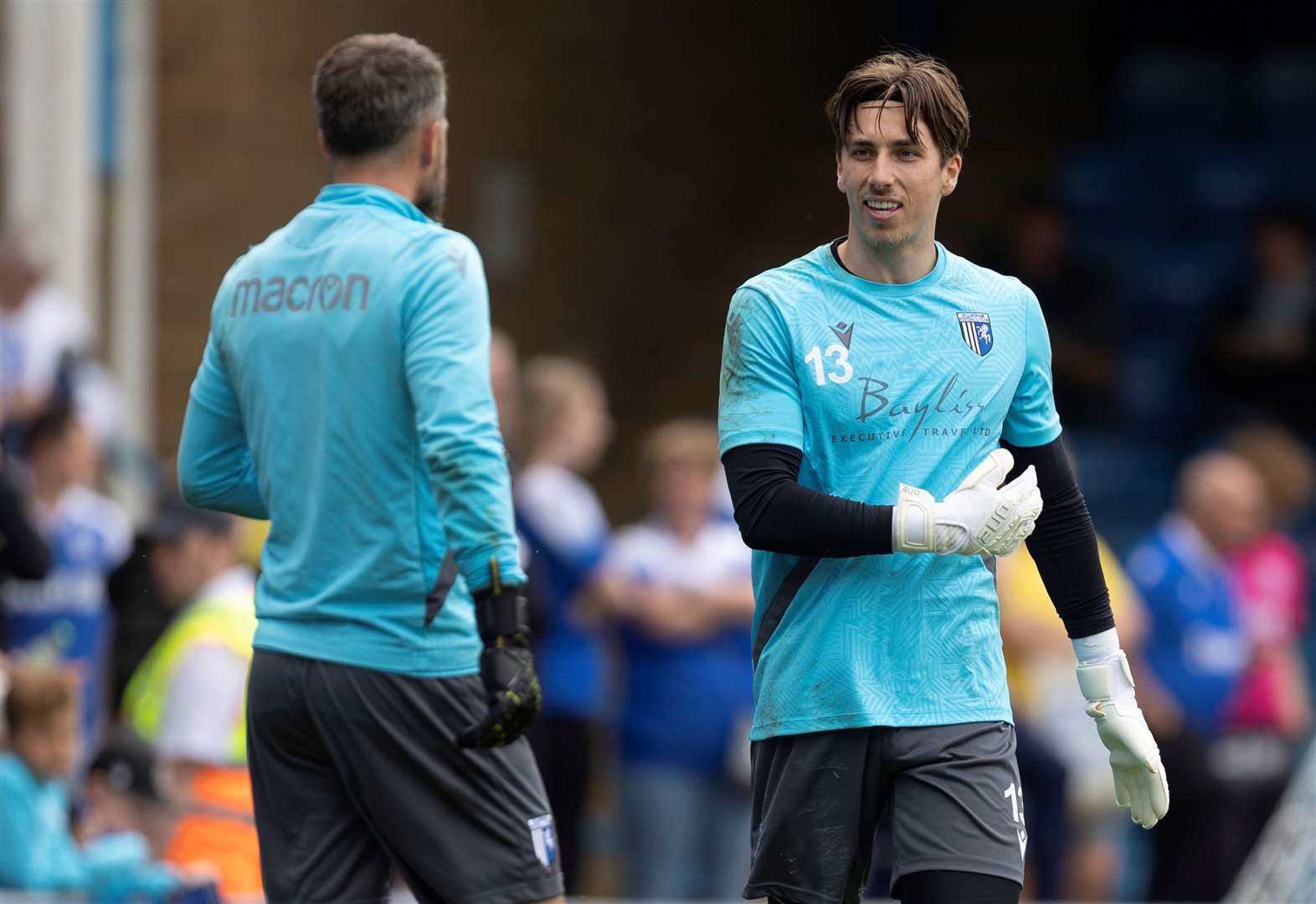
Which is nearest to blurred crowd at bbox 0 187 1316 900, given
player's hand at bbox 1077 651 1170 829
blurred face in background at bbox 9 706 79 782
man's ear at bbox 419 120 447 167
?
blurred face in background at bbox 9 706 79 782

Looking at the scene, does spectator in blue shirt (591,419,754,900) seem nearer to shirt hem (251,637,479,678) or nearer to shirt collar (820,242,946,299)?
shirt hem (251,637,479,678)

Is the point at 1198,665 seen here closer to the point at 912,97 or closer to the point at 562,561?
the point at 562,561

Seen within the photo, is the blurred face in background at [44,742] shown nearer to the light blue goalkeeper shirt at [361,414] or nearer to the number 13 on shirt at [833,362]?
the light blue goalkeeper shirt at [361,414]

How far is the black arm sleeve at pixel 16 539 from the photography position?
702 centimetres

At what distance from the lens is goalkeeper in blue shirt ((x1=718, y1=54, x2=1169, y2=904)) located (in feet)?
11.8

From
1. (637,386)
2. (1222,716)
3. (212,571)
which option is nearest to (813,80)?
(637,386)

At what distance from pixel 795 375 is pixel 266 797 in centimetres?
128

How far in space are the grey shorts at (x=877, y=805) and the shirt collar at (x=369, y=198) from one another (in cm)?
122

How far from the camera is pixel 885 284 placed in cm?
374

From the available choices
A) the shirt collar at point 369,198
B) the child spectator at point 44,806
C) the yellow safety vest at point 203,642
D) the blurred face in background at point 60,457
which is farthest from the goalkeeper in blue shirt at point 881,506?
the blurred face in background at point 60,457

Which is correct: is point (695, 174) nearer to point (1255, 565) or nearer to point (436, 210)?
point (1255, 565)

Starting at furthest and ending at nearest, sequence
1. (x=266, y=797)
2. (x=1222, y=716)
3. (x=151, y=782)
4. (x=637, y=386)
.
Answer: (x=637, y=386), (x=1222, y=716), (x=151, y=782), (x=266, y=797)

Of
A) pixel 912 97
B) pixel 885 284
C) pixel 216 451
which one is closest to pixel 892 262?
pixel 885 284

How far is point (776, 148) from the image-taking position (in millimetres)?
13227
